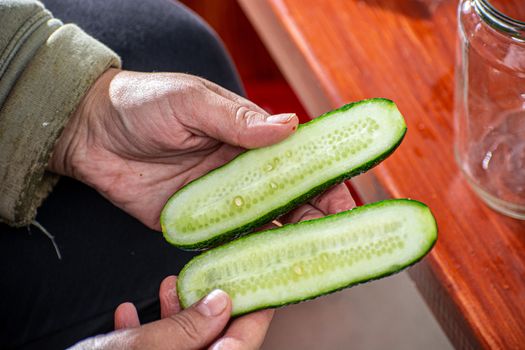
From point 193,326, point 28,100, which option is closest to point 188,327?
point 193,326

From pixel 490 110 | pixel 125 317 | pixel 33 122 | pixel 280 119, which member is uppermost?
pixel 33 122

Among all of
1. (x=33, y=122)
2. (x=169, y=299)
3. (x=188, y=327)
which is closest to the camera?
(x=188, y=327)

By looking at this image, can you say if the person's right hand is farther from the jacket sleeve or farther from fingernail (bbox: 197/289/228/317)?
the jacket sleeve

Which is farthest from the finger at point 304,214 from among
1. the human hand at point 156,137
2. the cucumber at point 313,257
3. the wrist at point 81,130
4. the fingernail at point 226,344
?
the wrist at point 81,130

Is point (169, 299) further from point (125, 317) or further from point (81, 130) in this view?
point (81, 130)

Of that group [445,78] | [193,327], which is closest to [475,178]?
[445,78]

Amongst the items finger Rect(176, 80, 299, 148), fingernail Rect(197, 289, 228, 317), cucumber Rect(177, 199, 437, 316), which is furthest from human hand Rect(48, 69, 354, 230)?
fingernail Rect(197, 289, 228, 317)
